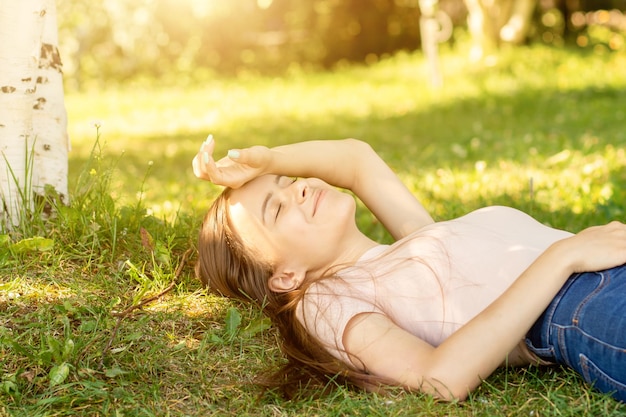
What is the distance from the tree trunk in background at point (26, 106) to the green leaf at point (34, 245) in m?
0.24

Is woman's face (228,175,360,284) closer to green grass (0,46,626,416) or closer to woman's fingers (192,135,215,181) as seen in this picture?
woman's fingers (192,135,215,181)

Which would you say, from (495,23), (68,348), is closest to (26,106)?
(68,348)

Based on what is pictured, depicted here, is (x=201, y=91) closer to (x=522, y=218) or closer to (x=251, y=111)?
(x=251, y=111)

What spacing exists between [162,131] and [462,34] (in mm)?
8108

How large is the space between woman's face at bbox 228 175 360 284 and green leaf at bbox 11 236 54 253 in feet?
2.97

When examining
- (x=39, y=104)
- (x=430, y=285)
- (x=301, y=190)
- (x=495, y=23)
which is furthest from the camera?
(x=495, y=23)

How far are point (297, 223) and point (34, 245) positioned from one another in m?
1.22

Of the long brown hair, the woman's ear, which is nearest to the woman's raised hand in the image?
the long brown hair

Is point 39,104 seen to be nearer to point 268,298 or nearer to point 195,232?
point 195,232

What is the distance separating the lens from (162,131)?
35.1 ft

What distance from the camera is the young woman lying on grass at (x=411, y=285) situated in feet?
8.43

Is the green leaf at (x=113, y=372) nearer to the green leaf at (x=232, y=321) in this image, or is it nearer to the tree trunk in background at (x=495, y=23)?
the green leaf at (x=232, y=321)

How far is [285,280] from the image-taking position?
299 centimetres

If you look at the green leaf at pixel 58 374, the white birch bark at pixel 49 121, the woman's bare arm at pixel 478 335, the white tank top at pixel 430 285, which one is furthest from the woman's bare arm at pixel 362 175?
the white birch bark at pixel 49 121
